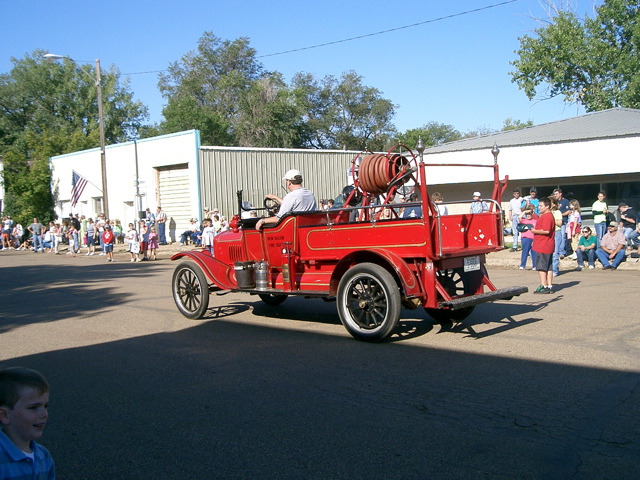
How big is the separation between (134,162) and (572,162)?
20.1 m

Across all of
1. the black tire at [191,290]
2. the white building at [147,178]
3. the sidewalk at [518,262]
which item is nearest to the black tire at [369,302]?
the black tire at [191,290]

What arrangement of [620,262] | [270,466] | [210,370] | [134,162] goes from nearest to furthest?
1. [270,466]
2. [210,370]
3. [620,262]
4. [134,162]

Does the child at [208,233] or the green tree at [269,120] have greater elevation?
the green tree at [269,120]

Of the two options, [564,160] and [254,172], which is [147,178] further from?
[564,160]

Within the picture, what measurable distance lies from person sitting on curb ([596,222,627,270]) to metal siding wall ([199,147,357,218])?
16.0 metres

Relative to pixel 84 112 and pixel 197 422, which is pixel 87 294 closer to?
pixel 197 422

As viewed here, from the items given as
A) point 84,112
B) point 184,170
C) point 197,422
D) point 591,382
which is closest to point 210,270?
point 197,422

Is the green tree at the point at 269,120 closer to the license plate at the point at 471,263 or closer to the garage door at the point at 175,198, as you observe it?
the garage door at the point at 175,198

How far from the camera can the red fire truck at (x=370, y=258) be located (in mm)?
7250

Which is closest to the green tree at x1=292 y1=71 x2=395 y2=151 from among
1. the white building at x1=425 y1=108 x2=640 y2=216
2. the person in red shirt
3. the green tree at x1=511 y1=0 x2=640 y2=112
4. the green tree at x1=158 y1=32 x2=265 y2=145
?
the green tree at x1=158 y1=32 x2=265 y2=145

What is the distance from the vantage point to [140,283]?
14906mm

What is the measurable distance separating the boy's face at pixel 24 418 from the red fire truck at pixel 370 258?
5.06 m

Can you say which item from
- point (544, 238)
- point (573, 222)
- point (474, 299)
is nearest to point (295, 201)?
point (474, 299)

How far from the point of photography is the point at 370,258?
25.3 ft
